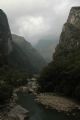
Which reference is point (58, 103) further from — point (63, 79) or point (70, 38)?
point (70, 38)

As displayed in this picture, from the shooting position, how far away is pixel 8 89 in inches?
2643

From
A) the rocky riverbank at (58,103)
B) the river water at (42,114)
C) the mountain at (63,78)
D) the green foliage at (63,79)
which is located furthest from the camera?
the mountain at (63,78)

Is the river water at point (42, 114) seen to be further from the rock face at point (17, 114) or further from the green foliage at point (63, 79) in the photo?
the green foliage at point (63, 79)

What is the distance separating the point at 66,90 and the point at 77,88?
8790mm

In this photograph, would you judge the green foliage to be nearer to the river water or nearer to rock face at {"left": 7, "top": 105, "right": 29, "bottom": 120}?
the river water

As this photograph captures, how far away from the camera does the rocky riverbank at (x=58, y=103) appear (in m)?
61.3

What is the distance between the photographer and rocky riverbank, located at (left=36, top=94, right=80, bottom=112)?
61.3m

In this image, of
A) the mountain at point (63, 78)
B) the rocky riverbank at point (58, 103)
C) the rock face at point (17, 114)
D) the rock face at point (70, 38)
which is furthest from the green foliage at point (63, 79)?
the rock face at point (70, 38)

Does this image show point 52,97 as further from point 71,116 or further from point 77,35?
point 77,35

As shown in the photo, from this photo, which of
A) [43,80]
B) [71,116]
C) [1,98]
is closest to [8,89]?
[1,98]

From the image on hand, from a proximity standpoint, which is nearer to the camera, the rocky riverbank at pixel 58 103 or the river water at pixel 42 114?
the river water at pixel 42 114

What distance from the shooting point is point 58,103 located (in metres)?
67.1

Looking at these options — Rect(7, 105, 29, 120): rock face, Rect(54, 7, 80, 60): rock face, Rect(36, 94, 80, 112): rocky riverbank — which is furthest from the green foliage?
Rect(54, 7, 80, 60): rock face

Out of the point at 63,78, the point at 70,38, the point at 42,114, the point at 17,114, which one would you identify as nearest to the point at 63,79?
the point at 63,78
